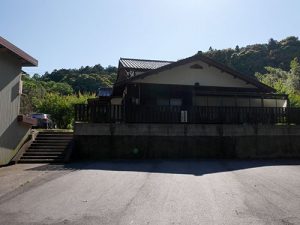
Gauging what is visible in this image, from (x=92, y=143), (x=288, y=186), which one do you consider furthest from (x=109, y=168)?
(x=288, y=186)

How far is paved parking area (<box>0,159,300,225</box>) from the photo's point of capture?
6547 millimetres

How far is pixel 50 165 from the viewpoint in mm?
13711

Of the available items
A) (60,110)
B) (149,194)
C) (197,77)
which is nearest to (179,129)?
(197,77)

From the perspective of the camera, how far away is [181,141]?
54.1ft

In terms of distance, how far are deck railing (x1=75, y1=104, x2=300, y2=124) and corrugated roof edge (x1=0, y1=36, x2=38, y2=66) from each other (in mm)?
3074

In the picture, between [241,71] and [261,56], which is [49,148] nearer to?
[241,71]

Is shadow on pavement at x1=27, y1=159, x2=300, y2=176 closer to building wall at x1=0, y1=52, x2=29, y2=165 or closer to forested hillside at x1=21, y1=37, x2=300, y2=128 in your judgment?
building wall at x1=0, y1=52, x2=29, y2=165

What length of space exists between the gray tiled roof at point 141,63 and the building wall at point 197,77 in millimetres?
3376

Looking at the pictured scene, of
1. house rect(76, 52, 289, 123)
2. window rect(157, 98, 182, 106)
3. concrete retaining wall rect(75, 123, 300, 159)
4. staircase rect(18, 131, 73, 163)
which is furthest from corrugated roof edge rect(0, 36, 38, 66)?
window rect(157, 98, 182, 106)

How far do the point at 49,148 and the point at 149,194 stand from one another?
9041 millimetres

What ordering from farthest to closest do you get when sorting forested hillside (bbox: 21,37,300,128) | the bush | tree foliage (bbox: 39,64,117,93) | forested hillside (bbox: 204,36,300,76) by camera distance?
tree foliage (bbox: 39,64,117,93) < forested hillside (bbox: 204,36,300,76) < forested hillside (bbox: 21,37,300,128) < the bush

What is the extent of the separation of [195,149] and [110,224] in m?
10.9

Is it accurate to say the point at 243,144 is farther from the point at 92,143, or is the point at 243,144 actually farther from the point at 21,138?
the point at 21,138

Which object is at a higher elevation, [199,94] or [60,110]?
[199,94]
